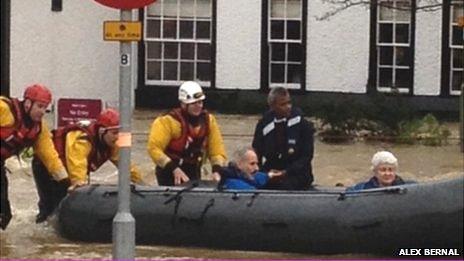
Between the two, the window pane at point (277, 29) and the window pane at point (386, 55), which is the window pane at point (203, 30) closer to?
the window pane at point (277, 29)

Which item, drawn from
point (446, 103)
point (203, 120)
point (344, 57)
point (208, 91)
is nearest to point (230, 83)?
point (208, 91)

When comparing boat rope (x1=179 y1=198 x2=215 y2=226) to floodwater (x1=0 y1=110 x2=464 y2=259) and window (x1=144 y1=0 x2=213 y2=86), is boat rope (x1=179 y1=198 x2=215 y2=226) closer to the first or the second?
floodwater (x1=0 y1=110 x2=464 y2=259)

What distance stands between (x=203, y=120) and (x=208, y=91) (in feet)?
52.3

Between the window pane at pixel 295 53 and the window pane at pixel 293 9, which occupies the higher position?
the window pane at pixel 293 9

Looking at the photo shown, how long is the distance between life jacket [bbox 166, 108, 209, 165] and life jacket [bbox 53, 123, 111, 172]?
658 millimetres

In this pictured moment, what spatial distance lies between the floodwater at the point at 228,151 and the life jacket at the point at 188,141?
50.0 inches

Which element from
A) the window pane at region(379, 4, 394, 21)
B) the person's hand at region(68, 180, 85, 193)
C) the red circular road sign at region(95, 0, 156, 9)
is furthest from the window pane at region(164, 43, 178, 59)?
the red circular road sign at region(95, 0, 156, 9)

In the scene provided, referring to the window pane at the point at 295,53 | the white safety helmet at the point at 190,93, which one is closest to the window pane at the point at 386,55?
the window pane at the point at 295,53

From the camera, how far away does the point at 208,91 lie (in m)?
30.7

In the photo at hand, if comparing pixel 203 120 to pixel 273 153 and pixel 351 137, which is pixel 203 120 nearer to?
pixel 273 153

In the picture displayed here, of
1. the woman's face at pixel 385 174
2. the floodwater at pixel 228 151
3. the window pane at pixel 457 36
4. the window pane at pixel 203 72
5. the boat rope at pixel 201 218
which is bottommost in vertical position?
the floodwater at pixel 228 151

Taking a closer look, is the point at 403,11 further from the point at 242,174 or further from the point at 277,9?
the point at 242,174

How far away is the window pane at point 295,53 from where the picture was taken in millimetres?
30739

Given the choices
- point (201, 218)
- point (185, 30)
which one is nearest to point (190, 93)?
point (201, 218)
